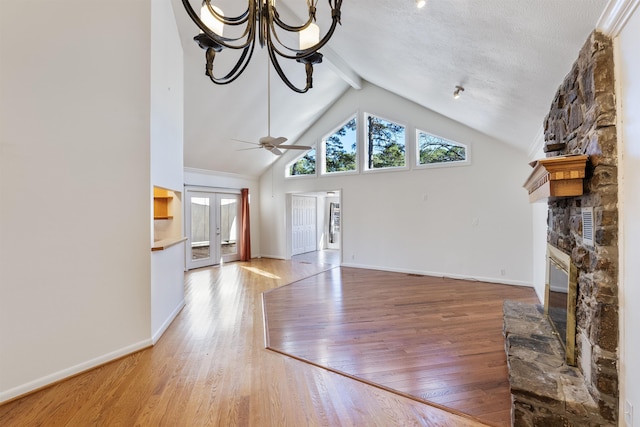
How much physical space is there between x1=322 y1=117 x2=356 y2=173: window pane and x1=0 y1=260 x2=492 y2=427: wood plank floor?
A: 506 cm

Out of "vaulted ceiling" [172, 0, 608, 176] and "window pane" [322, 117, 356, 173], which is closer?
"vaulted ceiling" [172, 0, 608, 176]

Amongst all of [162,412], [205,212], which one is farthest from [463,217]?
[205,212]

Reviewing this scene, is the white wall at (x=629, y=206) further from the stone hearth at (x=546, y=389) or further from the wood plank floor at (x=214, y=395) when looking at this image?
the wood plank floor at (x=214, y=395)

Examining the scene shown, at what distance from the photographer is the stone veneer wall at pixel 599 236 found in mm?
1445

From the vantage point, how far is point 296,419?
184 centimetres

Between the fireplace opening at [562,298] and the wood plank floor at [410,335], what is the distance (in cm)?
55

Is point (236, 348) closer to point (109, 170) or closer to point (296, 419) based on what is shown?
point (296, 419)

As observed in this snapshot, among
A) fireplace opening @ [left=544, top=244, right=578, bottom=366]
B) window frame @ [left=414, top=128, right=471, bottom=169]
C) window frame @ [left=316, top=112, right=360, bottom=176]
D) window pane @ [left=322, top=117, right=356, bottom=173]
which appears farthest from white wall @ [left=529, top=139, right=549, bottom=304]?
window pane @ [left=322, top=117, right=356, bottom=173]

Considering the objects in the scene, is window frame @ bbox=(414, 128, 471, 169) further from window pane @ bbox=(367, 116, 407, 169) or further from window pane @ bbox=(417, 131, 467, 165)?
window pane @ bbox=(367, 116, 407, 169)

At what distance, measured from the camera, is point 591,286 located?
1.59 meters

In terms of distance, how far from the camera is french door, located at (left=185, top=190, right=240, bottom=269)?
6.91 metres

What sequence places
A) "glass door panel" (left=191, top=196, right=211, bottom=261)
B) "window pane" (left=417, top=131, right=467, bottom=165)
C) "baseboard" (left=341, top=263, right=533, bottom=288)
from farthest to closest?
"glass door panel" (left=191, top=196, right=211, bottom=261) < "window pane" (left=417, top=131, right=467, bottom=165) < "baseboard" (left=341, top=263, right=533, bottom=288)

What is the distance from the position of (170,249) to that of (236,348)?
5.08 feet

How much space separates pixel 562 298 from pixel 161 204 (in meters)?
5.25
